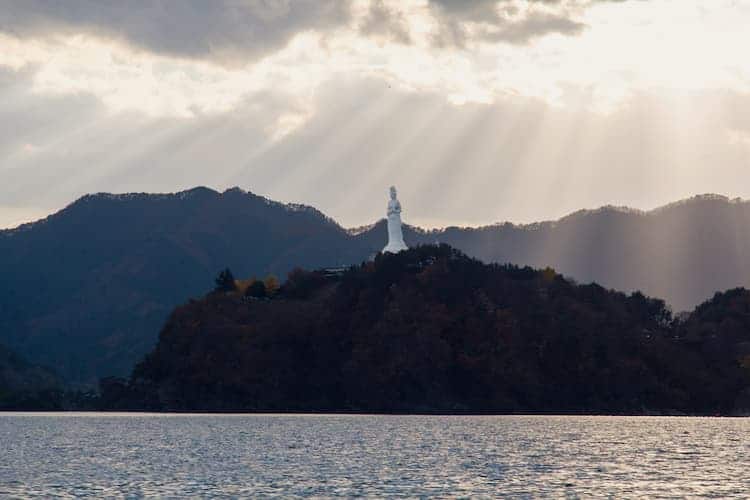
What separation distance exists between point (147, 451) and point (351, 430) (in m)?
42.8

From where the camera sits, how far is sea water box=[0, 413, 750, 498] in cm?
7506

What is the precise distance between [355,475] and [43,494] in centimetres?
2297

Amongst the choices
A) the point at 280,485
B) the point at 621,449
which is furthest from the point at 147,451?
the point at 621,449

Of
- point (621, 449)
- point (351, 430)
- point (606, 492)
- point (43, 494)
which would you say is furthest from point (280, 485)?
point (351, 430)

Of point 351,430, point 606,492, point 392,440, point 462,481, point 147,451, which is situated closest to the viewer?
point 606,492

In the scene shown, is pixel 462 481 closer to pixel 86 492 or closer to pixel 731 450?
pixel 86 492

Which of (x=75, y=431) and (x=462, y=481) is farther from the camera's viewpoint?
(x=75, y=431)

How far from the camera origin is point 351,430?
149 meters

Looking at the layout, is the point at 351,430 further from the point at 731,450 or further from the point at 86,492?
the point at 86,492

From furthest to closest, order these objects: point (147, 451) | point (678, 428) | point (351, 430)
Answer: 1. point (678, 428)
2. point (351, 430)
3. point (147, 451)

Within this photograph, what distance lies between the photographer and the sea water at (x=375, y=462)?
246ft

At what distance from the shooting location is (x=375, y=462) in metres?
96.9

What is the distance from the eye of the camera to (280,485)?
77562 millimetres

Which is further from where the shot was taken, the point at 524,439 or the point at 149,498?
the point at 524,439
